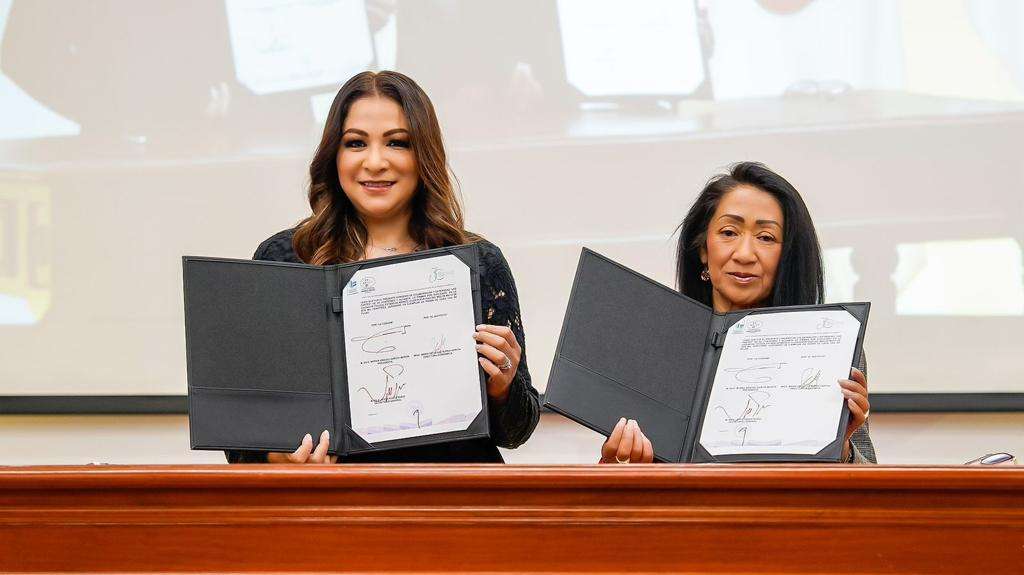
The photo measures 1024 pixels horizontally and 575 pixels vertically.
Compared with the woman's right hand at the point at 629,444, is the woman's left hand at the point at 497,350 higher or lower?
higher

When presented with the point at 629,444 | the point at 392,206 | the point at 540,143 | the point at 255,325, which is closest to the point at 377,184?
the point at 392,206

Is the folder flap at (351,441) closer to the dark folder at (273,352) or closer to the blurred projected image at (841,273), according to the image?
the dark folder at (273,352)

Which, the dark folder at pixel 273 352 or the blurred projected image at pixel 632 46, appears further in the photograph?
the blurred projected image at pixel 632 46

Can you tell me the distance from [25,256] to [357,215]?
1381 mm

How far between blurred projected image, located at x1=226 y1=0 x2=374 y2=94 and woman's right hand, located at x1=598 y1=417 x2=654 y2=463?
4.99 feet

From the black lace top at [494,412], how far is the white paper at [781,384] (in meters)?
0.29

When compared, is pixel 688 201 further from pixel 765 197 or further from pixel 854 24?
pixel 765 197

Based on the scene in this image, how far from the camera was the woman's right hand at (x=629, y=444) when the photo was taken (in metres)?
1.37

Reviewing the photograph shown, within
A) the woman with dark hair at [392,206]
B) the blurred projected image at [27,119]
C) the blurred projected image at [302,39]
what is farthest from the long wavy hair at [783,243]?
the blurred projected image at [27,119]

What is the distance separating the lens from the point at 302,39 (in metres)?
2.57

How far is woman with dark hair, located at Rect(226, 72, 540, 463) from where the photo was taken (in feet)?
5.15

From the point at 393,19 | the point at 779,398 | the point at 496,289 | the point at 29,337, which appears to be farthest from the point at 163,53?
the point at 779,398

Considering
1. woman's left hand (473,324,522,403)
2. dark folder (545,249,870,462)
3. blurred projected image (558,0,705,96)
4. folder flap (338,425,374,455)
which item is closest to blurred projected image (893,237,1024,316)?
blurred projected image (558,0,705,96)

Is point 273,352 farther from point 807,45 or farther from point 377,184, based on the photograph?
point 807,45
